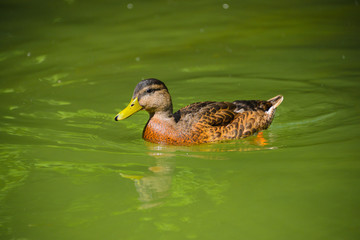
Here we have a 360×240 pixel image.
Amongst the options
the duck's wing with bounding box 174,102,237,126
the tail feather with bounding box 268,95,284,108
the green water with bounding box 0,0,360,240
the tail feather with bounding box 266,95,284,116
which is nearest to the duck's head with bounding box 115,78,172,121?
the duck's wing with bounding box 174,102,237,126

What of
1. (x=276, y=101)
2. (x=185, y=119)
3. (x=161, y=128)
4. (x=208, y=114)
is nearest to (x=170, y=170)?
(x=161, y=128)

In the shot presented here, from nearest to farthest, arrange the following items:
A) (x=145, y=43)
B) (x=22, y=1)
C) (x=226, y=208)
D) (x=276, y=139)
→ (x=226, y=208)
(x=276, y=139)
(x=145, y=43)
(x=22, y=1)

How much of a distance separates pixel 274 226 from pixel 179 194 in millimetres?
1150

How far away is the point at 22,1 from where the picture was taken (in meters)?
15.8

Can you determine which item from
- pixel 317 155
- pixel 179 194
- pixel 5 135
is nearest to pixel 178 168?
pixel 179 194

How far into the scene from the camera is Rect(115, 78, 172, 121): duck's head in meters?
7.36

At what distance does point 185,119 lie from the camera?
7539mm

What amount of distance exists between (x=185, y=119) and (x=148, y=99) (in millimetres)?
592

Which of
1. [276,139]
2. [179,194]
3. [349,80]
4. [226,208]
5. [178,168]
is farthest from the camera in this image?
[349,80]

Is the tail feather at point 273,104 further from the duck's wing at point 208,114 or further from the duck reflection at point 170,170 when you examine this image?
the duck's wing at point 208,114

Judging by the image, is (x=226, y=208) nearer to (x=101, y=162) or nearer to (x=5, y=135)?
(x=101, y=162)

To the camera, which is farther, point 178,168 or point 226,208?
point 178,168

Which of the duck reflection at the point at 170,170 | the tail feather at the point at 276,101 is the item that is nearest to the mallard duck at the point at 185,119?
the duck reflection at the point at 170,170

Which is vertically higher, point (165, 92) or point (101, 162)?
point (165, 92)
